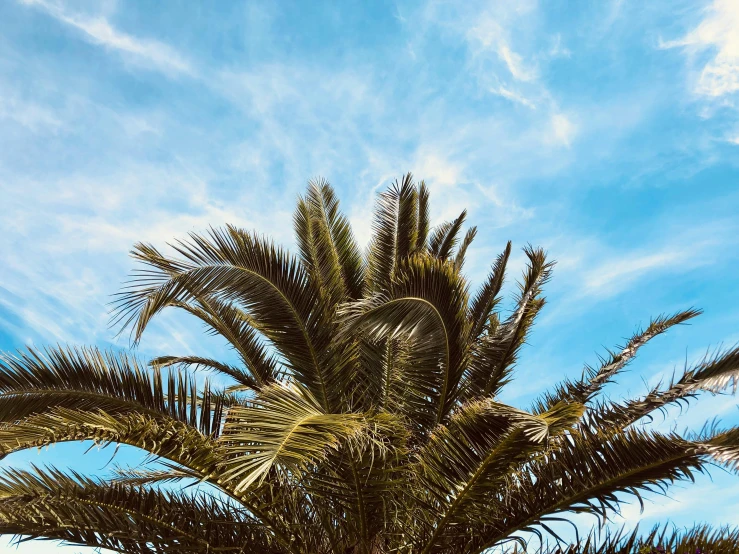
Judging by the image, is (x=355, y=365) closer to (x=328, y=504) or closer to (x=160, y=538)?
(x=328, y=504)

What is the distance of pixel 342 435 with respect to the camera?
4270mm

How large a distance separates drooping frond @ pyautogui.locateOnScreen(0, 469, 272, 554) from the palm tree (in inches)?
0.7

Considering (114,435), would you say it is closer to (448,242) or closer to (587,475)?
(587,475)

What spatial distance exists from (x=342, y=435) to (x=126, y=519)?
2.61m

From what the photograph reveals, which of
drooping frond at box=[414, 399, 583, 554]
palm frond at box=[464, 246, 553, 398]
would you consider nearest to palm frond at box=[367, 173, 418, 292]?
palm frond at box=[464, 246, 553, 398]

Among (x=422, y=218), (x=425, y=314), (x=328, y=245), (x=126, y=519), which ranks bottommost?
(x=126, y=519)

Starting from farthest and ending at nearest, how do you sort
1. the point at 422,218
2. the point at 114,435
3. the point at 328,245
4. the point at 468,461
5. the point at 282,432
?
the point at 422,218, the point at 328,245, the point at 468,461, the point at 114,435, the point at 282,432

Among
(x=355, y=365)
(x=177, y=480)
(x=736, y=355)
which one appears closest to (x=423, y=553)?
(x=355, y=365)

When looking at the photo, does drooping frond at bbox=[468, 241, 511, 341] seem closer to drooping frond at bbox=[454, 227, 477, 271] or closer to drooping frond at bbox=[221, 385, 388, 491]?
drooping frond at bbox=[454, 227, 477, 271]

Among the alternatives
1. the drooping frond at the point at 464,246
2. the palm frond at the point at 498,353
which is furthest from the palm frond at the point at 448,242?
the palm frond at the point at 498,353

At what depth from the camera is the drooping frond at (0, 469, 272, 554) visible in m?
5.40

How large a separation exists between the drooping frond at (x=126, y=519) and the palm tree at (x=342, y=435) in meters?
0.02

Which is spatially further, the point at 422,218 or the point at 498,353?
the point at 422,218

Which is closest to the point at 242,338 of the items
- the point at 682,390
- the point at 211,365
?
the point at 211,365
